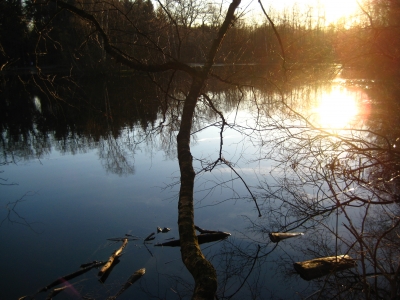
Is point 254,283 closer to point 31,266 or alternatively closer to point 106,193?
point 31,266

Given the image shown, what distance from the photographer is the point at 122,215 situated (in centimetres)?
532

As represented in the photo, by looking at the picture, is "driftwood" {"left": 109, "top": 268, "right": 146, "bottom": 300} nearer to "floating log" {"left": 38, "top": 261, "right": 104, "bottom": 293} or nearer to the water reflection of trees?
"floating log" {"left": 38, "top": 261, "right": 104, "bottom": 293}

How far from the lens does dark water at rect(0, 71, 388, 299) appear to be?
3.75m

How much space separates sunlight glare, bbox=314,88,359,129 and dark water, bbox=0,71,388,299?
0.58 metres

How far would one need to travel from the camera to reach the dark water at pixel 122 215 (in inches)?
148

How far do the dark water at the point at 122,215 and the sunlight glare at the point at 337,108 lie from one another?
58 cm

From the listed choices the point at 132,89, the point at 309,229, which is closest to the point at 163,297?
the point at 309,229

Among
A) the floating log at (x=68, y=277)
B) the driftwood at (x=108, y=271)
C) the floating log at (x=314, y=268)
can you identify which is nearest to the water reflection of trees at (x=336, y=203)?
the floating log at (x=314, y=268)

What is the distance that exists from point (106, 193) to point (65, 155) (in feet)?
9.66

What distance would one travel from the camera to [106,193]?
632 centimetres

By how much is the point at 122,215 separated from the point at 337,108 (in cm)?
909

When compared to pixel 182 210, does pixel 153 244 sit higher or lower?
lower

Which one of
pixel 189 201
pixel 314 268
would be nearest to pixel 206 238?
pixel 314 268

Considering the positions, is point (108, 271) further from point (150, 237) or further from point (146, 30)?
point (146, 30)
